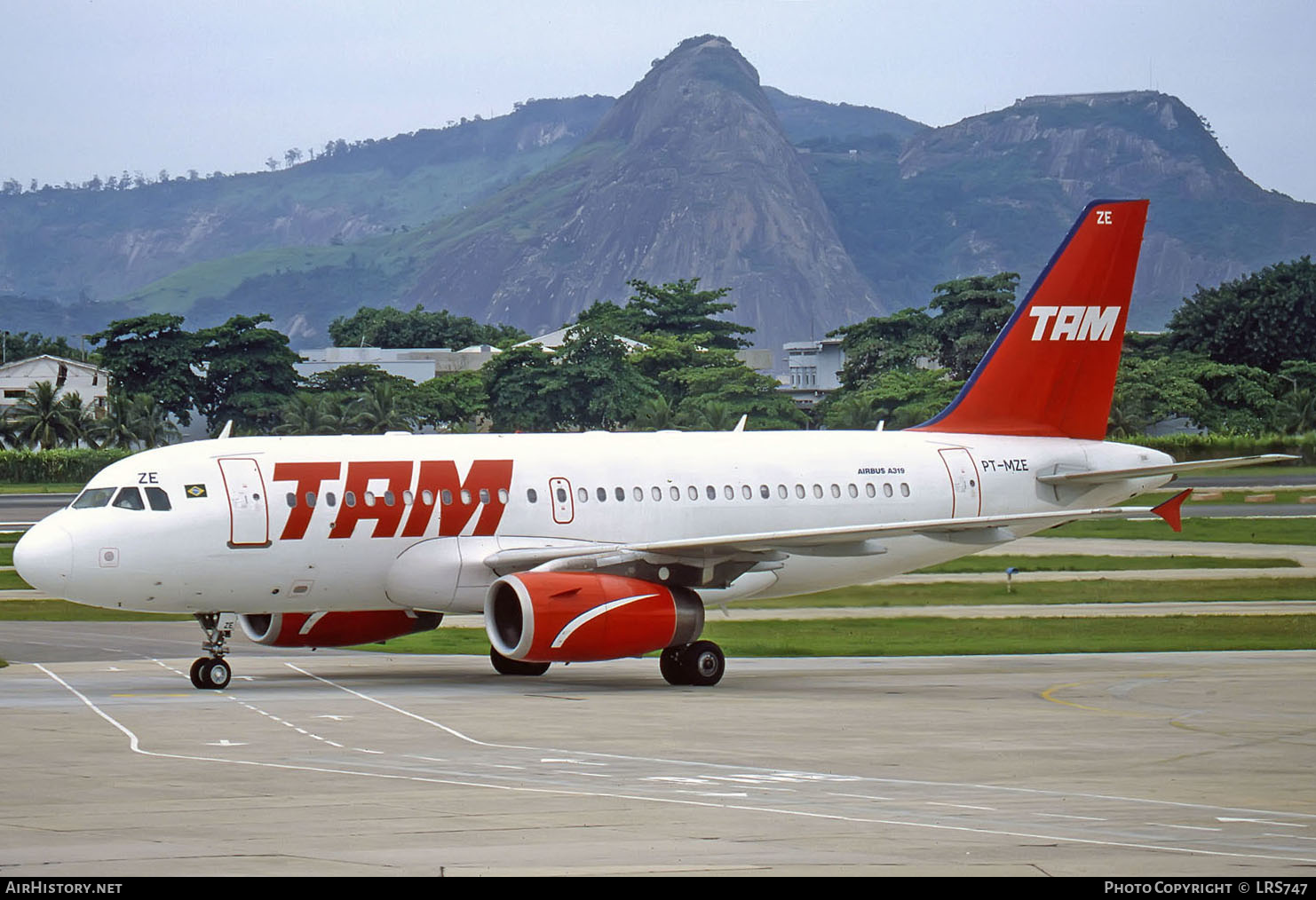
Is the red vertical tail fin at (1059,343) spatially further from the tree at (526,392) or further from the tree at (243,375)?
the tree at (243,375)

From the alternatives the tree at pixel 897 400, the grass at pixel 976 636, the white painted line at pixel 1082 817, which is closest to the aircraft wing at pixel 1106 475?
the grass at pixel 976 636

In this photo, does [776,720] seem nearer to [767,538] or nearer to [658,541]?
[767,538]

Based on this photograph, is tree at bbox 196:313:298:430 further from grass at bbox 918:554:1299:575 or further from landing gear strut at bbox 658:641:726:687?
landing gear strut at bbox 658:641:726:687

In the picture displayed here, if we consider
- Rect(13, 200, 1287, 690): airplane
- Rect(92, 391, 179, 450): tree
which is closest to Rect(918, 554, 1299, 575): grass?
Rect(13, 200, 1287, 690): airplane

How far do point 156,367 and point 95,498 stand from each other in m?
115

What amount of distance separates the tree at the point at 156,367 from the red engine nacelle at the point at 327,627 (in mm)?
110278

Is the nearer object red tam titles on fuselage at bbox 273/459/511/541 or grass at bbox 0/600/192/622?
red tam titles on fuselage at bbox 273/459/511/541

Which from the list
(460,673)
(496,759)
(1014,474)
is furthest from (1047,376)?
(496,759)

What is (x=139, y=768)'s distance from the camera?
1997 centimetres

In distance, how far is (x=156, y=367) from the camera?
140m

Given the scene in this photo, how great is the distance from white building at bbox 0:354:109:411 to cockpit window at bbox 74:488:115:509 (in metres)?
128

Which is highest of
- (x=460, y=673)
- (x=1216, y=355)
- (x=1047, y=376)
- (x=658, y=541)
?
(x=1216, y=355)

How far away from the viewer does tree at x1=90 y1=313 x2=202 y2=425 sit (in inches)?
5453

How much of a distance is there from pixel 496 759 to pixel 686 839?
629 centimetres
